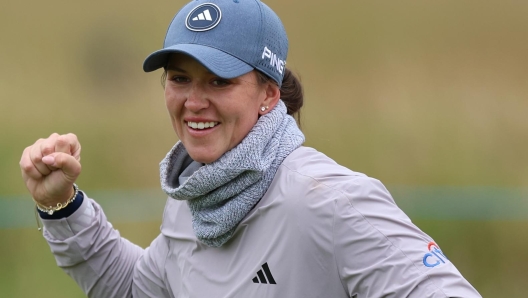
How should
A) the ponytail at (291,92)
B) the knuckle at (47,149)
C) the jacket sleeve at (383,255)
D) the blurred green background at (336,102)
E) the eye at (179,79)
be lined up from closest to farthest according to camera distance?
the jacket sleeve at (383,255) → the eye at (179,79) → the knuckle at (47,149) → the ponytail at (291,92) → the blurred green background at (336,102)

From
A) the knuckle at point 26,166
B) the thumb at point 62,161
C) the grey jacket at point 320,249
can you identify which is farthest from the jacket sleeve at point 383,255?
the knuckle at point 26,166

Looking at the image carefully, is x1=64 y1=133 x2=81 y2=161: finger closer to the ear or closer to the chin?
the chin

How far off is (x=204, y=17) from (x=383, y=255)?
667 millimetres

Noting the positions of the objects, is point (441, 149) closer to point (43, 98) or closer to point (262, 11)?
point (43, 98)

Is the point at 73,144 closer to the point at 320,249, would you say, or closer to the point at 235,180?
the point at 235,180

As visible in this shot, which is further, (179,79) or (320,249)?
(179,79)

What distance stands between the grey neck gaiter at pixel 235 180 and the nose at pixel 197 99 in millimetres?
121

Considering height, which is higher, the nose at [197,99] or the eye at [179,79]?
the eye at [179,79]

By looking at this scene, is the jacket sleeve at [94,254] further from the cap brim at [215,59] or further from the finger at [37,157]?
A: the cap brim at [215,59]

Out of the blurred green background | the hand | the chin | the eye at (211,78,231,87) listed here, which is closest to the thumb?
the hand

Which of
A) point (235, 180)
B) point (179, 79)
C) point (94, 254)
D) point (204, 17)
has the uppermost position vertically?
point (204, 17)

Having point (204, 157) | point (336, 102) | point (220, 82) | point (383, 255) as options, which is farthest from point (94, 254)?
point (336, 102)

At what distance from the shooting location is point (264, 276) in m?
1.59

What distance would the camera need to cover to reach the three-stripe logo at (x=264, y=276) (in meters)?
1.58
